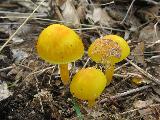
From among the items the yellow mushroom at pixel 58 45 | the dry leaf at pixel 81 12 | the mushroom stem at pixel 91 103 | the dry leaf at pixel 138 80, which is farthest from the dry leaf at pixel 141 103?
the dry leaf at pixel 81 12

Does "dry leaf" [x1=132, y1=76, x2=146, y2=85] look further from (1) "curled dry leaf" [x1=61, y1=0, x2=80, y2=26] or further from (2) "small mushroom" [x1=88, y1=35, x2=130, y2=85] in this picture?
(1) "curled dry leaf" [x1=61, y1=0, x2=80, y2=26]

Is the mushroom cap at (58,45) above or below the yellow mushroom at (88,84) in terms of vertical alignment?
above

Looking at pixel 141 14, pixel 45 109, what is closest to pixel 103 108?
pixel 45 109

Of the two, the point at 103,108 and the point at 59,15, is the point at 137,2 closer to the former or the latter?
the point at 59,15

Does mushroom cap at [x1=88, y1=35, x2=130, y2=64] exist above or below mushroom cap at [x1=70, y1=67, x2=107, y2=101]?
above

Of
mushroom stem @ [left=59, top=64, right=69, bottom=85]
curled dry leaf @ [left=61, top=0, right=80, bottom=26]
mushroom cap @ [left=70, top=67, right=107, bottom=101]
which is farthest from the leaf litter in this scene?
mushroom cap @ [left=70, top=67, right=107, bottom=101]

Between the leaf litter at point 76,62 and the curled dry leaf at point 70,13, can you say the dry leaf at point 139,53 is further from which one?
the curled dry leaf at point 70,13

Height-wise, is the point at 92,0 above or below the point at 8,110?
above
